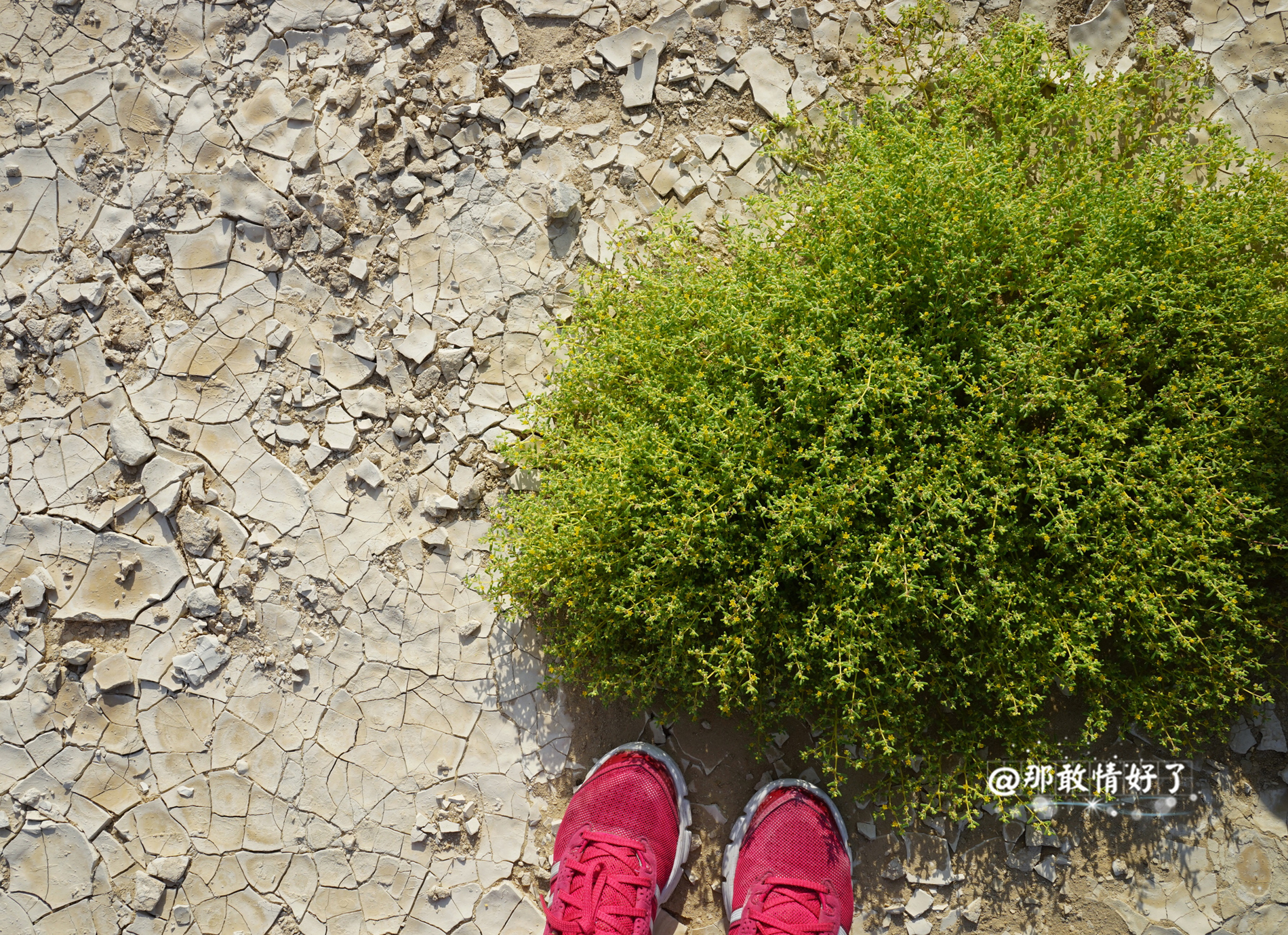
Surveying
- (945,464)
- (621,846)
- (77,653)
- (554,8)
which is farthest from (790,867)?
(554,8)

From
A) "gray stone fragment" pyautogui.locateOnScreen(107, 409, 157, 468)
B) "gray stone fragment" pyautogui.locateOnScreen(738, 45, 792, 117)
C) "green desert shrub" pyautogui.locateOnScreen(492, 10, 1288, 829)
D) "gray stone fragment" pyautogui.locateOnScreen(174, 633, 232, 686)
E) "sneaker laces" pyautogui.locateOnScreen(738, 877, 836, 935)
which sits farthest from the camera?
"gray stone fragment" pyautogui.locateOnScreen(738, 45, 792, 117)

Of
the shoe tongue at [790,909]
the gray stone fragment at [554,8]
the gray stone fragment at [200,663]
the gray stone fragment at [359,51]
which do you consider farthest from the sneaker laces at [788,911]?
the gray stone fragment at [359,51]

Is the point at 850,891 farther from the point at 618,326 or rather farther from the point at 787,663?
the point at 618,326

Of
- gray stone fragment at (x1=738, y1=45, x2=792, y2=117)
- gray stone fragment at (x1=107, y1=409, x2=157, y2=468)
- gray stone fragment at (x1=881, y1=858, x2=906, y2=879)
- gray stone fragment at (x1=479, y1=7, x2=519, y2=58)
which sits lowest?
gray stone fragment at (x1=881, y1=858, x2=906, y2=879)

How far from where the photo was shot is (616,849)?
3598 millimetres

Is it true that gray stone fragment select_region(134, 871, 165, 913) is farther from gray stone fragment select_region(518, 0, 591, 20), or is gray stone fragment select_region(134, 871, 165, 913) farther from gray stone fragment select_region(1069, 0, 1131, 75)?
gray stone fragment select_region(1069, 0, 1131, 75)

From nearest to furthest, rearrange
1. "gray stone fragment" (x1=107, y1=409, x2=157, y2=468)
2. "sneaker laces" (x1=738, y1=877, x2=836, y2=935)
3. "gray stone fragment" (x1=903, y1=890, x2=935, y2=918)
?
1. "sneaker laces" (x1=738, y1=877, x2=836, y2=935)
2. "gray stone fragment" (x1=903, y1=890, x2=935, y2=918)
3. "gray stone fragment" (x1=107, y1=409, x2=157, y2=468)

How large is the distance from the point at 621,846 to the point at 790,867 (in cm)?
78

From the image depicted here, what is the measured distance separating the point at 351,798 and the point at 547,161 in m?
3.37

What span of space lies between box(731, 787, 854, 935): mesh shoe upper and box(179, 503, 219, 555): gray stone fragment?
3019 millimetres

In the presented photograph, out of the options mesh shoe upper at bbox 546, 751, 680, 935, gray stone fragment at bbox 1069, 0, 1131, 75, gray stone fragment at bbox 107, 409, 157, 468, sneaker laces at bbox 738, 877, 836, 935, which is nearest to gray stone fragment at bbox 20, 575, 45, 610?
gray stone fragment at bbox 107, 409, 157, 468

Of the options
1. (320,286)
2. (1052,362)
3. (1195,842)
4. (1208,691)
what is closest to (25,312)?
(320,286)

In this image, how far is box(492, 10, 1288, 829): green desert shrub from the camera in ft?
10.5

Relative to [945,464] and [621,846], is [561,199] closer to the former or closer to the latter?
[945,464]
